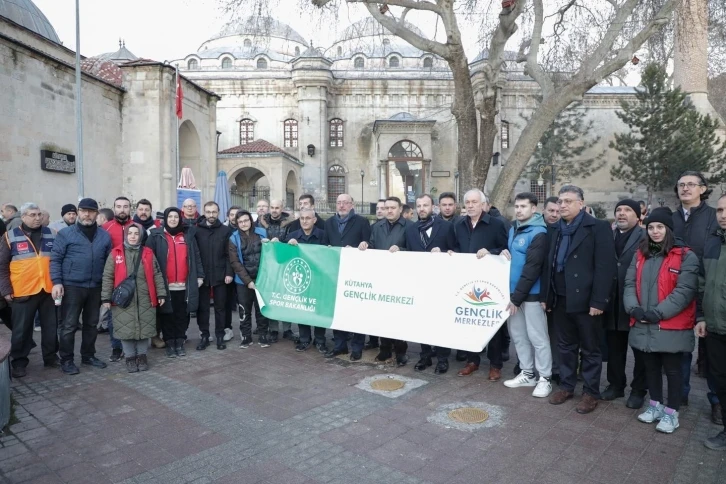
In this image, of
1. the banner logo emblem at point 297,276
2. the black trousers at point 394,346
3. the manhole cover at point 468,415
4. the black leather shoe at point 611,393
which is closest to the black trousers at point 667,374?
the black leather shoe at point 611,393

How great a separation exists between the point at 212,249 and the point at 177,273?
0.64 m

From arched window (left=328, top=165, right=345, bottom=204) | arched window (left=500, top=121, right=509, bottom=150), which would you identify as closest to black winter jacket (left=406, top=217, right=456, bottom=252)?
arched window (left=328, top=165, right=345, bottom=204)

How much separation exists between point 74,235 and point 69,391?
2040mm

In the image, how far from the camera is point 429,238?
671 cm

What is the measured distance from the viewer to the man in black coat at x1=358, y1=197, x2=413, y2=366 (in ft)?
22.7

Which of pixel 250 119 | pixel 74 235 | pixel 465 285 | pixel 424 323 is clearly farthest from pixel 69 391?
pixel 250 119

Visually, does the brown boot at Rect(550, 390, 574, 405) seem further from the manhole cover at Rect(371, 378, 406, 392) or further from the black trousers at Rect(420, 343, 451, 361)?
the manhole cover at Rect(371, 378, 406, 392)

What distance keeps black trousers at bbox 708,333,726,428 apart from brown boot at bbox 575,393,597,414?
1.13 meters

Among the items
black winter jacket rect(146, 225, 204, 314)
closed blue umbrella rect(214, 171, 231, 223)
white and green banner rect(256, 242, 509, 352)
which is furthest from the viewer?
closed blue umbrella rect(214, 171, 231, 223)

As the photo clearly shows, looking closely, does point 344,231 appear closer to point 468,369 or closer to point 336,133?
point 468,369

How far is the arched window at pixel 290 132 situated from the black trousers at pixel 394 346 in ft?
122

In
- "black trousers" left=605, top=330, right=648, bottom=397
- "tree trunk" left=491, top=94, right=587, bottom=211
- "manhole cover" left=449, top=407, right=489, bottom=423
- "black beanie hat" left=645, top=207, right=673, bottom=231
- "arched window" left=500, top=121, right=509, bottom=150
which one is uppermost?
"arched window" left=500, top=121, right=509, bottom=150

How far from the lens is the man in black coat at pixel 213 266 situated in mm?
7672

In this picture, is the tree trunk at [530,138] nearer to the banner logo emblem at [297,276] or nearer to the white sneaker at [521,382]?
the banner logo emblem at [297,276]
